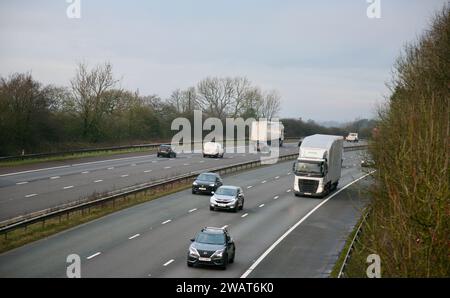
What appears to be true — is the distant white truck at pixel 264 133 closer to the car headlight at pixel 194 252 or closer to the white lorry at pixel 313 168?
the white lorry at pixel 313 168

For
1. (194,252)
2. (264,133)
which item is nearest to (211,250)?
(194,252)

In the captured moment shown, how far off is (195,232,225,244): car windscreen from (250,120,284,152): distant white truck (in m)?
65.7

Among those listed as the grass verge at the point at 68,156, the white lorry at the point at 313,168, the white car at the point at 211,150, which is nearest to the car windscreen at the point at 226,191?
the white lorry at the point at 313,168

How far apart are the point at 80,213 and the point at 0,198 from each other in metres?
6.04

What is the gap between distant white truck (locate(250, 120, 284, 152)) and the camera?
90.6m

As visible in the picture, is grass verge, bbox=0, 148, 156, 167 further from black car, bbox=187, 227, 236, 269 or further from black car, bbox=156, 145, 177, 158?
black car, bbox=187, 227, 236, 269

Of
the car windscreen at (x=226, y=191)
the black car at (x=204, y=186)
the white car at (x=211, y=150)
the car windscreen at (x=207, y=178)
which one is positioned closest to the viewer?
the car windscreen at (x=226, y=191)

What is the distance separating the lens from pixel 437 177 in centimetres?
1673

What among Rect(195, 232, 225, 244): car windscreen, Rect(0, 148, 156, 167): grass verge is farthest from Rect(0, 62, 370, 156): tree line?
Rect(195, 232, 225, 244): car windscreen

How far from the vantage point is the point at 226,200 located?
37.5 m

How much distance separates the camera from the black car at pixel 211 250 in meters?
23.6

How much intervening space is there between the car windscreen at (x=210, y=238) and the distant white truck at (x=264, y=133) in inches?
2589

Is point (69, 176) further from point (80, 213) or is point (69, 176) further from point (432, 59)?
point (432, 59)

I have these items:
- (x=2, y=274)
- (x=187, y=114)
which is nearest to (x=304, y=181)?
(x=2, y=274)
